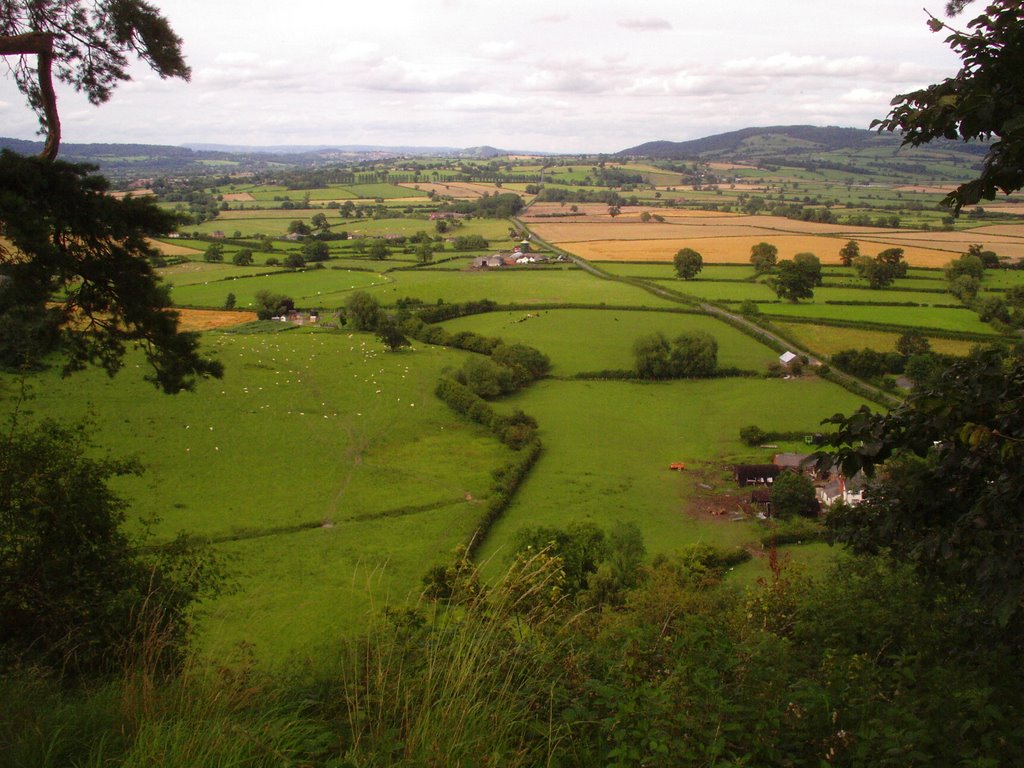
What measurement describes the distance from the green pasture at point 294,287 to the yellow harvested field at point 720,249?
98.1 ft

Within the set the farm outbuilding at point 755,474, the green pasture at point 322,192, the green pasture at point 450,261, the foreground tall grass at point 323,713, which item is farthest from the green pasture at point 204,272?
the foreground tall grass at point 323,713

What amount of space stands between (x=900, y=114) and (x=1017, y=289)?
189 feet

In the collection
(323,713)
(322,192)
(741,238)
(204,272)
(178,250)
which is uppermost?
(322,192)

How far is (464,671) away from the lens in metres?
4.48

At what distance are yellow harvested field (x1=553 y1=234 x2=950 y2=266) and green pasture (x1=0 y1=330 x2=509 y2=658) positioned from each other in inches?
1713

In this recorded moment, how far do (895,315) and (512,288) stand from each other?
34.1m

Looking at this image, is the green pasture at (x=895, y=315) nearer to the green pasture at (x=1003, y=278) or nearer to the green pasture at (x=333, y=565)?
the green pasture at (x=1003, y=278)

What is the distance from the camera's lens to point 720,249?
84.6 m

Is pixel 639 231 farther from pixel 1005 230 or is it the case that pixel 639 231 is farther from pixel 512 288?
pixel 1005 230

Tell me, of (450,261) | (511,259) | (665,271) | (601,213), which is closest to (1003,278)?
(665,271)

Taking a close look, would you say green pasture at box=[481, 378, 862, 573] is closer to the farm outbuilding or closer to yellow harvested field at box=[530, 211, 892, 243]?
the farm outbuilding

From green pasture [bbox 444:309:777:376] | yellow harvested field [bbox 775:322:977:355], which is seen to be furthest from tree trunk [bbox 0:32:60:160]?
yellow harvested field [bbox 775:322:977:355]

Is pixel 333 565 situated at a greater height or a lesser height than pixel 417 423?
lesser

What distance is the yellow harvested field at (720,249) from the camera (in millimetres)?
74625
